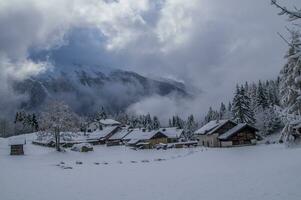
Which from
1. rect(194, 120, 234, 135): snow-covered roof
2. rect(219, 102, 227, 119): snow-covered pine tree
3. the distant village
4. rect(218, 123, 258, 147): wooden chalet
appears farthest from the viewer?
rect(219, 102, 227, 119): snow-covered pine tree

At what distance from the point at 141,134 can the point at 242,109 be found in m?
38.1

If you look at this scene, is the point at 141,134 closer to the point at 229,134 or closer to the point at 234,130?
the point at 229,134

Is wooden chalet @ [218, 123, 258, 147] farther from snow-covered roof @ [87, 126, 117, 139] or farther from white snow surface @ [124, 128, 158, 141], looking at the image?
snow-covered roof @ [87, 126, 117, 139]

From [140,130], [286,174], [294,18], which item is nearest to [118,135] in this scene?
[140,130]

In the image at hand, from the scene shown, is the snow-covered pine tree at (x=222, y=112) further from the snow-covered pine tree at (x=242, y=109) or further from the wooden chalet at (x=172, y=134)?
the snow-covered pine tree at (x=242, y=109)

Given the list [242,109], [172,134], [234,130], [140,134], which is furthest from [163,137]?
[234,130]

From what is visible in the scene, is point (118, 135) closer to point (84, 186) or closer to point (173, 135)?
point (173, 135)

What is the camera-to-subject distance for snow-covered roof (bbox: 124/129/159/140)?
111250mm

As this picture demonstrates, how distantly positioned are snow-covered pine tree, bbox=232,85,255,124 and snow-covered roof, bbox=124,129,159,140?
2992 centimetres

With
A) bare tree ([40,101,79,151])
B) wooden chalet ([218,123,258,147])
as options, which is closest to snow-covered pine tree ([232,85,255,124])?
wooden chalet ([218,123,258,147])

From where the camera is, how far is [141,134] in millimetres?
116062

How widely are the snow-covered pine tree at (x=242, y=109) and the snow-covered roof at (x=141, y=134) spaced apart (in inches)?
1178

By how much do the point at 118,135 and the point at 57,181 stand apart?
10421 centimetres

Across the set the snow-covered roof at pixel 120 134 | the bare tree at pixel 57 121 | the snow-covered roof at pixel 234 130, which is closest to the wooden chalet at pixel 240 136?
the snow-covered roof at pixel 234 130
